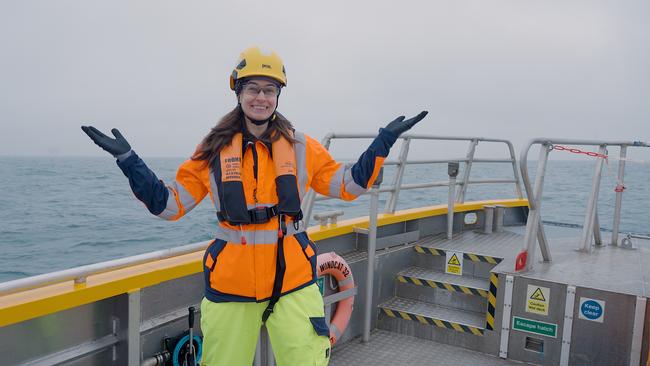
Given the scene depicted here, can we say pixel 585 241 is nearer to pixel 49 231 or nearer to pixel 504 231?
pixel 504 231

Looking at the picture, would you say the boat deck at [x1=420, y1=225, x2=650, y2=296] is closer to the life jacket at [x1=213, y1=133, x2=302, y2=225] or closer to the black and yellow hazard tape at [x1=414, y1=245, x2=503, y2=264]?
the black and yellow hazard tape at [x1=414, y1=245, x2=503, y2=264]

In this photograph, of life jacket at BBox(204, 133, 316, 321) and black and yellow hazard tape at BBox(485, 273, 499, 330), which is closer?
life jacket at BBox(204, 133, 316, 321)

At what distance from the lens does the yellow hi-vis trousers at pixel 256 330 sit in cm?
208

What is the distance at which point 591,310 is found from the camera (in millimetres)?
3746

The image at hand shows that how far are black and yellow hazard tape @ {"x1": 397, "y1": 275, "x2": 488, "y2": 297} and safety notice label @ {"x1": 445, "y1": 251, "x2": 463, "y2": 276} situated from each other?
1.09 feet

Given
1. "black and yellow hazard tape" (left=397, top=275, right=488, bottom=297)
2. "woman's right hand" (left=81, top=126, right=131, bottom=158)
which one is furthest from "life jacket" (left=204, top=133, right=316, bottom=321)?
"black and yellow hazard tape" (left=397, top=275, right=488, bottom=297)

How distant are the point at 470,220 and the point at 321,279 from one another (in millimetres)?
3142

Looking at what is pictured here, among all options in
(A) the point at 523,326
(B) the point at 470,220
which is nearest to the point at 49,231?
(B) the point at 470,220

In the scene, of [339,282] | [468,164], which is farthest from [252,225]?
[468,164]

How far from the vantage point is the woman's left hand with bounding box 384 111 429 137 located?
2.15 m

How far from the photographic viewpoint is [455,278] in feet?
15.7

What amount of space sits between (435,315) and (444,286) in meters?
0.32

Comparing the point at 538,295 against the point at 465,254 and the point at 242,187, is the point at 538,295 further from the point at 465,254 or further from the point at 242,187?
the point at 242,187

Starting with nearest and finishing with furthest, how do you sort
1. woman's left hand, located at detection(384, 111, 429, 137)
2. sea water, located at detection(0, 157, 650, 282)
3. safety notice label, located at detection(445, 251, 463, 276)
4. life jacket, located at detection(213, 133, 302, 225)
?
life jacket, located at detection(213, 133, 302, 225) < woman's left hand, located at detection(384, 111, 429, 137) < safety notice label, located at detection(445, 251, 463, 276) < sea water, located at detection(0, 157, 650, 282)
